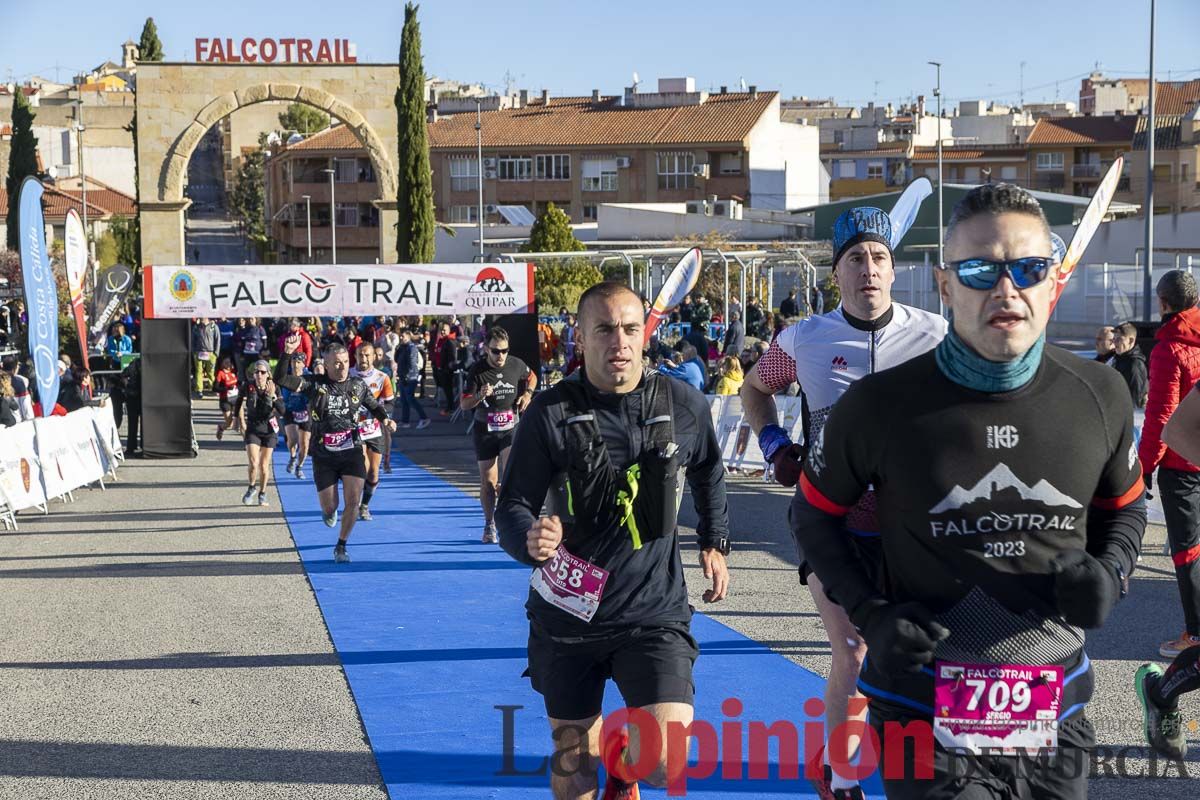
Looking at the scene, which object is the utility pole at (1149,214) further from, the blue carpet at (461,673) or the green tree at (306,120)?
the green tree at (306,120)

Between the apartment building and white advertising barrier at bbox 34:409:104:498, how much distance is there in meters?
65.2

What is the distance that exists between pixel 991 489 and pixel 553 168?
85007mm

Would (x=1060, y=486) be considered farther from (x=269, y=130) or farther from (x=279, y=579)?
(x=269, y=130)

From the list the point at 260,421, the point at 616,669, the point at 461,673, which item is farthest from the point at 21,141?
the point at 616,669

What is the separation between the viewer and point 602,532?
4.82m

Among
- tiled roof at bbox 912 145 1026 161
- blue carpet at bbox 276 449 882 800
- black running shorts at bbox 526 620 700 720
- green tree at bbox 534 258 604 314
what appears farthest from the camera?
tiled roof at bbox 912 145 1026 161

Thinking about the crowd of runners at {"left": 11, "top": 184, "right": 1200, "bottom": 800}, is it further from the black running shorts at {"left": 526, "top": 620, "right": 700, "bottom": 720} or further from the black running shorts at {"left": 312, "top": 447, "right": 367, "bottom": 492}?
the black running shorts at {"left": 312, "top": 447, "right": 367, "bottom": 492}

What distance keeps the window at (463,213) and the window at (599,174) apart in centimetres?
695

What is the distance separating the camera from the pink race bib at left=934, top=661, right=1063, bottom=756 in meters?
3.31

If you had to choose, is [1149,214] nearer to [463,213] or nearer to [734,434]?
[734,434]

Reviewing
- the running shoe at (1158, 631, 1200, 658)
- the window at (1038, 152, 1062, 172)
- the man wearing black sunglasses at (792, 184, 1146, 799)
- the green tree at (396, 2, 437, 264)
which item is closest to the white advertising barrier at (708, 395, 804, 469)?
the running shoe at (1158, 631, 1200, 658)

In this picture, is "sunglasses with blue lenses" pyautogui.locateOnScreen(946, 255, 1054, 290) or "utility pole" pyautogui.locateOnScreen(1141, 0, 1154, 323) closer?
"sunglasses with blue lenses" pyautogui.locateOnScreen(946, 255, 1054, 290)

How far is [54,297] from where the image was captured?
1781 centimetres

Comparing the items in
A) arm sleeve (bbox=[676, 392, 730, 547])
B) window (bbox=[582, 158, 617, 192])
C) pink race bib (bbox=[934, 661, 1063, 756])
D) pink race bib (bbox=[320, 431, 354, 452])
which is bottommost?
pink race bib (bbox=[320, 431, 354, 452])
